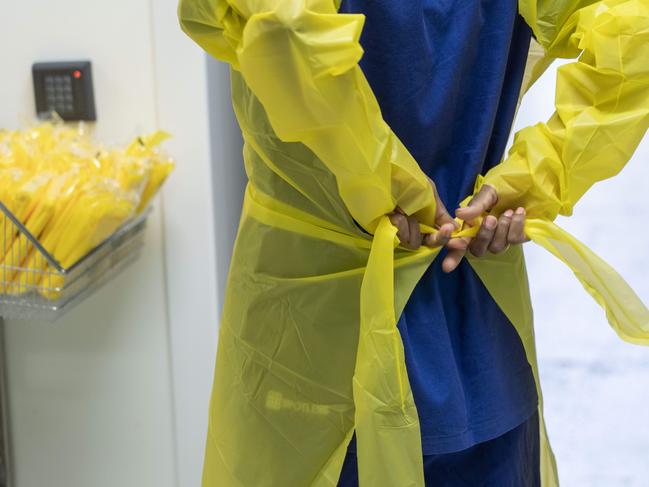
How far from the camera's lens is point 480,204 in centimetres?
90

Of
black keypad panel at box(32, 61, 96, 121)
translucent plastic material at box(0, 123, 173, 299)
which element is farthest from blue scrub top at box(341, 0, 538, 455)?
black keypad panel at box(32, 61, 96, 121)

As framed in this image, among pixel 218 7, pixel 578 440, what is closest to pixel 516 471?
pixel 218 7

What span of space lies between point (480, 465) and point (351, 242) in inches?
12.1

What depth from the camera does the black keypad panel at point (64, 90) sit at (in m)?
1.39

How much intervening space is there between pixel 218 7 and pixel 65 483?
105cm

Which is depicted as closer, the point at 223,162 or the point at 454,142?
the point at 454,142

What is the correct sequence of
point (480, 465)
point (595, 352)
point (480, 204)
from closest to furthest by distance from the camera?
1. point (480, 204)
2. point (480, 465)
3. point (595, 352)

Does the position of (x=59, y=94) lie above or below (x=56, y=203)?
above

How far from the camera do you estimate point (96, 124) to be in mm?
1433

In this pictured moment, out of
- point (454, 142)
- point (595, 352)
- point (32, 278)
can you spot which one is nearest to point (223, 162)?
point (32, 278)

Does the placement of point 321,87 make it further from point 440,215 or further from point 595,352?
point 595,352

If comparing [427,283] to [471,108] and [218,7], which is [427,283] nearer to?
[471,108]

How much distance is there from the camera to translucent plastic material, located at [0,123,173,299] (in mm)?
1183

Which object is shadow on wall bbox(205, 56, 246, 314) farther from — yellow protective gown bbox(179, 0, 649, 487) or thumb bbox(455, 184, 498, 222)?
thumb bbox(455, 184, 498, 222)
